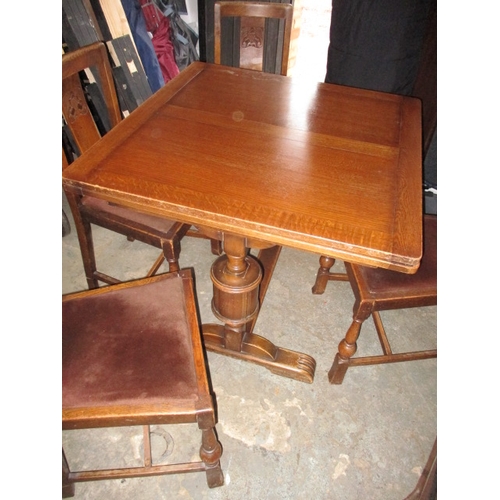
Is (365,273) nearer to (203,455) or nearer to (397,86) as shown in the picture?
(203,455)

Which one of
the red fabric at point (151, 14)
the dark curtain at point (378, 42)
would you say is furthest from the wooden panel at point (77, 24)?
the dark curtain at point (378, 42)

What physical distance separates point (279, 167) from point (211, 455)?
3.06 feet

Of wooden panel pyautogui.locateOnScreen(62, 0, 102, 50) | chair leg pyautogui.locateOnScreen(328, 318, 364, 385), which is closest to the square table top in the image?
chair leg pyautogui.locateOnScreen(328, 318, 364, 385)

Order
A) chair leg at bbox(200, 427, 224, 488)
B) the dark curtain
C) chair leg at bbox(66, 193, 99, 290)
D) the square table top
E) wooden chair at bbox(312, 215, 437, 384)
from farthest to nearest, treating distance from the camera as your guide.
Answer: the dark curtain, chair leg at bbox(66, 193, 99, 290), wooden chair at bbox(312, 215, 437, 384), chair leg at bbox(200, 427, 224, 488), the square table top

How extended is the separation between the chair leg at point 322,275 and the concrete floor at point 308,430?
0.11 meters

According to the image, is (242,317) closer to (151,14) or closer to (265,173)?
(265,173)

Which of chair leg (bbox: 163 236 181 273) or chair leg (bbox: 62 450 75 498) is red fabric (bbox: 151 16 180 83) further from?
chair leg (bbox: 62 450 75 498)

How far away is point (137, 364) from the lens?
1.02 m

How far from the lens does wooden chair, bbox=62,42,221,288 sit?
1368mm

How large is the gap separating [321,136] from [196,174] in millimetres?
477

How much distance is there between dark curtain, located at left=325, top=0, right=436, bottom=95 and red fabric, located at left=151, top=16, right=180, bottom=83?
3.72ft

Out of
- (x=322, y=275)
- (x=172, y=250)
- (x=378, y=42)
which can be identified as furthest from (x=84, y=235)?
(x=378, y=42)

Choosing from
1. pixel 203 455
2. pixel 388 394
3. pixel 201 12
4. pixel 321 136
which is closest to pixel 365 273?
pixel 321 136

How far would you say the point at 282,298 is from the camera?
202cm
